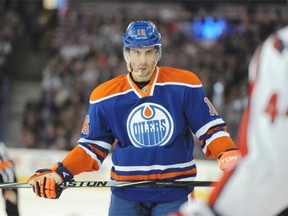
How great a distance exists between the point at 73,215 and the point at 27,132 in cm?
331

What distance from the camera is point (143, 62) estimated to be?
2.95m

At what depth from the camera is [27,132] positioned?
8.93 m

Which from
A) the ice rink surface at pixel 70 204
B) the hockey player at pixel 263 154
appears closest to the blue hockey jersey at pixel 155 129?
the hockey player at pixel 263 154

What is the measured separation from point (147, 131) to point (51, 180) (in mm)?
459

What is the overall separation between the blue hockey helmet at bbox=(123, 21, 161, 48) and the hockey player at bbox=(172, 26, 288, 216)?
5.73 feet

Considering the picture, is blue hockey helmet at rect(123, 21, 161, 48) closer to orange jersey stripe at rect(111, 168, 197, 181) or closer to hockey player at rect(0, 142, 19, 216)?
orange jersey stripe at rect(111, 168, 197, 181)

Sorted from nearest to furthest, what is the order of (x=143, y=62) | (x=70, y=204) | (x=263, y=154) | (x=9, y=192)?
(x=263, y=154) → (x=143, y=62) → (x=9, y=192) → (x=70, y=204)

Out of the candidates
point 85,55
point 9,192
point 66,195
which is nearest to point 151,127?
point 9,192

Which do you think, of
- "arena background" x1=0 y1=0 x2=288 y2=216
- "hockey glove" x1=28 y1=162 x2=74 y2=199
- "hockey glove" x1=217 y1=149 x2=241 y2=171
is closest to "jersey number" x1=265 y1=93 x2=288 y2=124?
"hockey glove" x1=217 y1=149 x2=241 y2=171

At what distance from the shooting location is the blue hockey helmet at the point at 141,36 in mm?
2965

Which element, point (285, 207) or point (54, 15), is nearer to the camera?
point (285, 207)

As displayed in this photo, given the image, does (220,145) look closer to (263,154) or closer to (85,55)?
(263,154)

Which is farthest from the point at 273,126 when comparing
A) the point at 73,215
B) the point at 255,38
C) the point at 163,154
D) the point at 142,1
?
the point at 142,1

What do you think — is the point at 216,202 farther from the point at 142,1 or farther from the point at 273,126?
the point at 142,1
